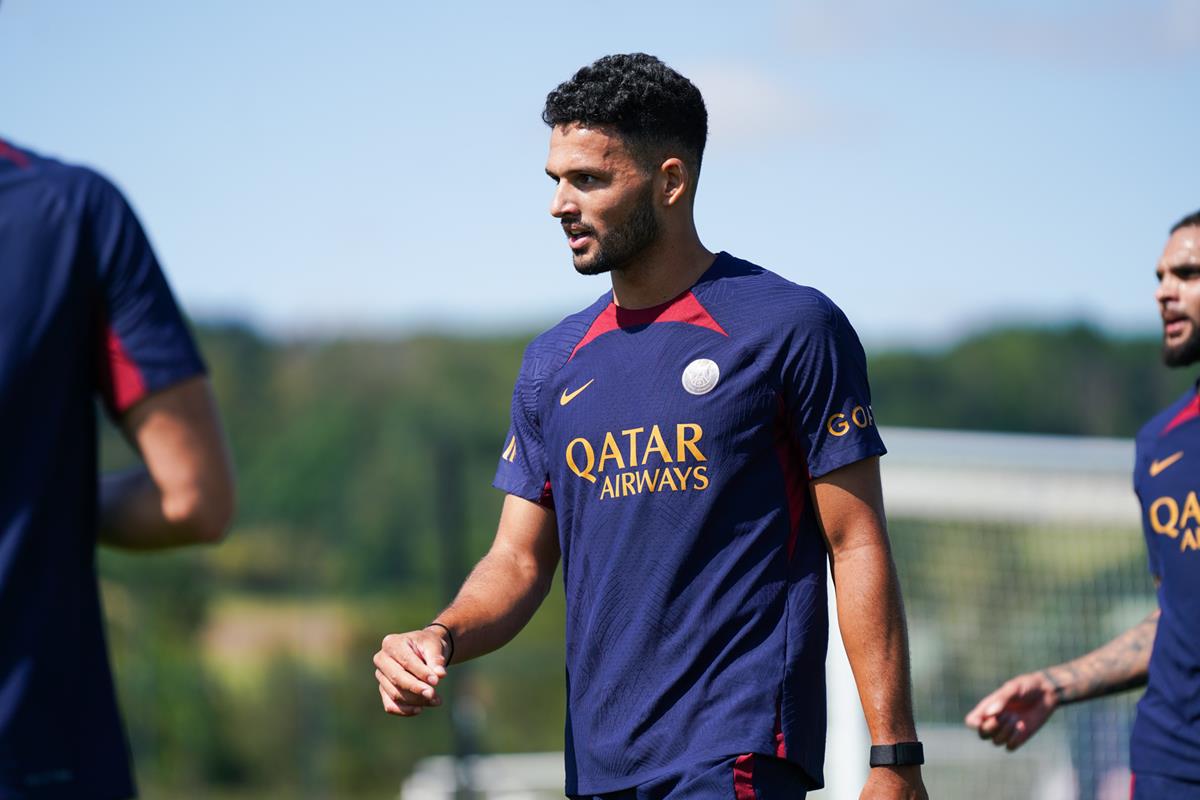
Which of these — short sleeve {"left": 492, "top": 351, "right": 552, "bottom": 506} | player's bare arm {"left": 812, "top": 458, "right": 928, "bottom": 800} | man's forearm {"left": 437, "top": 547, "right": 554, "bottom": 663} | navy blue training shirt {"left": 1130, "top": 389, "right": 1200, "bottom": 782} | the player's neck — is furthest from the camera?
navy blue training shirt {"left": 1130, "top": 389, "right": 1200, "bottom": 782}

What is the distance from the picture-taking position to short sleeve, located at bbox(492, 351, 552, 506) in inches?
158

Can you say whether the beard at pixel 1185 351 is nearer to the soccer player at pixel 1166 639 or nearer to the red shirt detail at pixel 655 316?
the soccer player at pixel 1166 639

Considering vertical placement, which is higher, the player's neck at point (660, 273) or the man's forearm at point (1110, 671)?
the player's neck at point (660, 273)

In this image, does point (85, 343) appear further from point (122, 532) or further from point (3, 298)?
point (122, 532)

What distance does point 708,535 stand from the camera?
11.9 feet

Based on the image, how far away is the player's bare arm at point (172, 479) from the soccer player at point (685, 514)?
898mm

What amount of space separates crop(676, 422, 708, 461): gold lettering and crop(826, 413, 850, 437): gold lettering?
300mm

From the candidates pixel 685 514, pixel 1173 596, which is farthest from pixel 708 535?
pixel 1173 596

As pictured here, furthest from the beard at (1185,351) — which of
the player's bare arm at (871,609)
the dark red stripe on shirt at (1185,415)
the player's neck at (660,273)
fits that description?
the player's neck at (660,273)

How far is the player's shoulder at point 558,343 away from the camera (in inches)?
157

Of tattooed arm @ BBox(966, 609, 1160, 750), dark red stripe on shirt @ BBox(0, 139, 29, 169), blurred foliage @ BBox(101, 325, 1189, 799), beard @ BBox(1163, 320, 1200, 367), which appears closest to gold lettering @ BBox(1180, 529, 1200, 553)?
tattooed arm @ BBox(966, 609, 1160, 750)

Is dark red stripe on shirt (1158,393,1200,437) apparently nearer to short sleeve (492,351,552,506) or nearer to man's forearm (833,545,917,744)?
man's forearm (833,545,917,744)

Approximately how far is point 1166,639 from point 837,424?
5.07 feet

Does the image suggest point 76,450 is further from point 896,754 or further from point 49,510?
point 896,754
